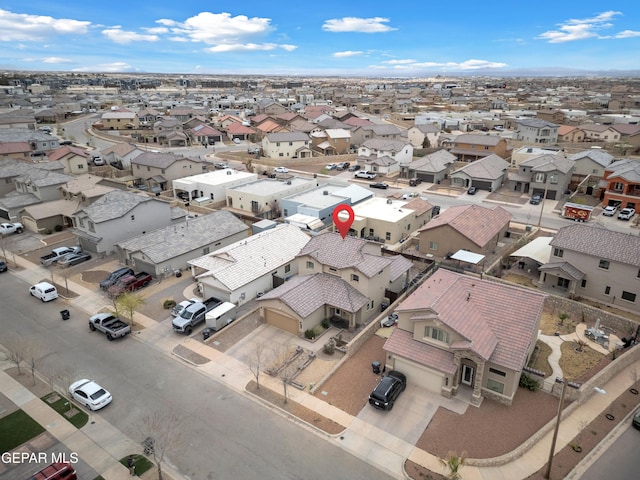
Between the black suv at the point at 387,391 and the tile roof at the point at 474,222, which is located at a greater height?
the tile roof at the point at 474,222

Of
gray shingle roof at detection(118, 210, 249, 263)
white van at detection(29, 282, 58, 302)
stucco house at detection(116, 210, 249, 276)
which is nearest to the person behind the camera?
white van at detection(29, 282, 58, 302)

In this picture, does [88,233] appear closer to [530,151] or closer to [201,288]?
[201,288]

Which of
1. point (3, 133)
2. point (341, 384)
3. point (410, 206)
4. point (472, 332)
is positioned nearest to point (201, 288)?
point (341, 384)

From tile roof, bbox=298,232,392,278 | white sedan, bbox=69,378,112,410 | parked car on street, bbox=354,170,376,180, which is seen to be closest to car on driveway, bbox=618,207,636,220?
parked car on street, bbox=354,170,376,180

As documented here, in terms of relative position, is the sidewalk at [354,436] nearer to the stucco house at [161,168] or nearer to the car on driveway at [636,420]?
the car on driveway at [636,420]

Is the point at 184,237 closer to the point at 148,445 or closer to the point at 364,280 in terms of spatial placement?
the point at 364,280

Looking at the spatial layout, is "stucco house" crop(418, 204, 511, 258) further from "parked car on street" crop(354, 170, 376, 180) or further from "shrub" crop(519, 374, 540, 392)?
"parked car on street" crop(354, 170, 376, 180)

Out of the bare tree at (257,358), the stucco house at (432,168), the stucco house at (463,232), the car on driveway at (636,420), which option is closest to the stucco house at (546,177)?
the stucco house at (432,168)
